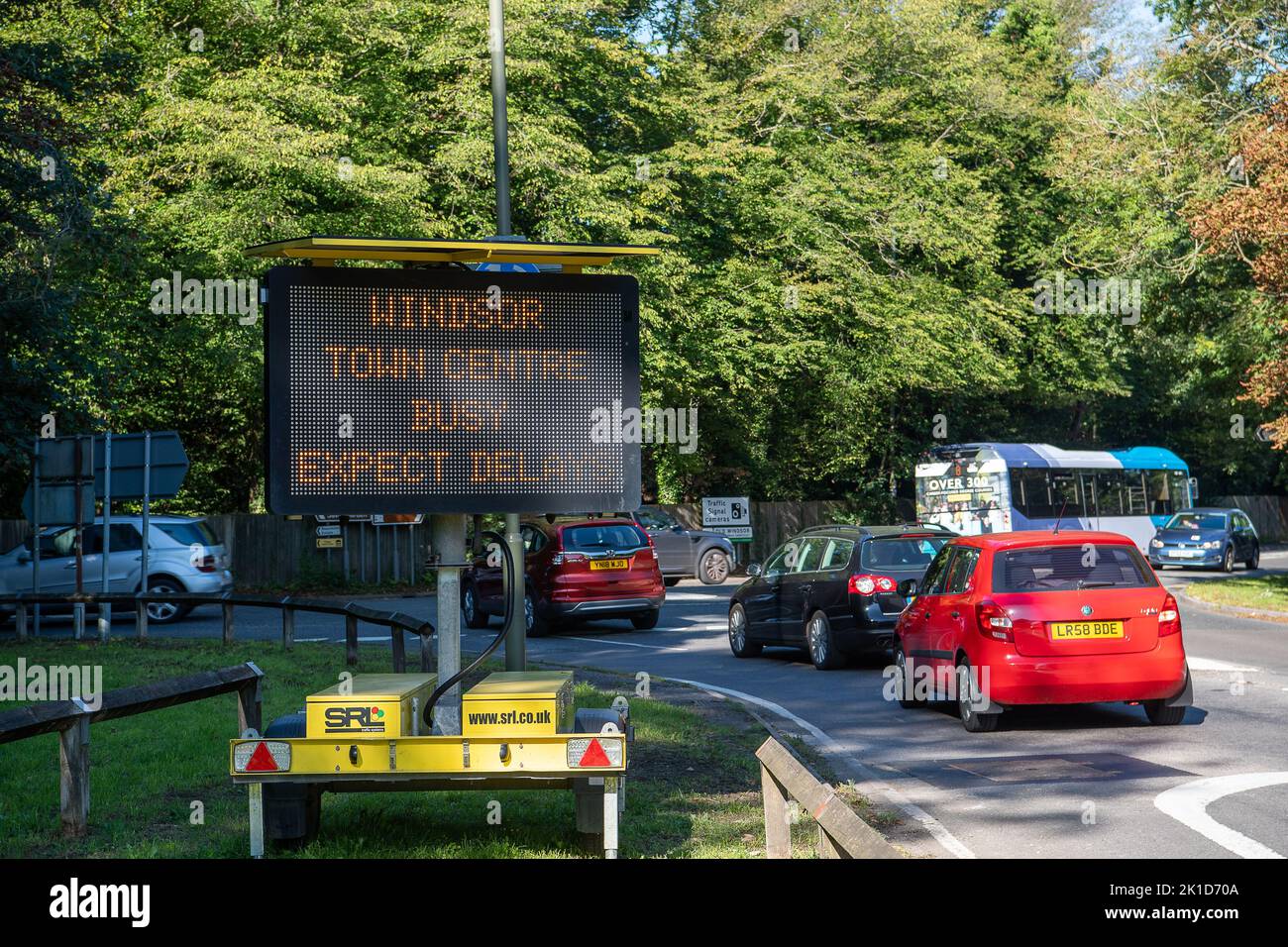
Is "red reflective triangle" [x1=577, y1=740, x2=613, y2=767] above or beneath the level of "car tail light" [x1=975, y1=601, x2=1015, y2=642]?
beneath

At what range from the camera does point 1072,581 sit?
11.7 metres

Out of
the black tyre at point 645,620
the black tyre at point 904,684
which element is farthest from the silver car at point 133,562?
the black tyre at point 904,684

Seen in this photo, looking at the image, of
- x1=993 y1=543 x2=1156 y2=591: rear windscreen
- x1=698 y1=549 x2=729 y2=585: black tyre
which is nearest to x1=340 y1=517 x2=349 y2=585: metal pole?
x1=698 y1=549 x2=729 y2=585: black tyre

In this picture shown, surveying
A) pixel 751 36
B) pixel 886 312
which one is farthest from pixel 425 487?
pixel 751 36

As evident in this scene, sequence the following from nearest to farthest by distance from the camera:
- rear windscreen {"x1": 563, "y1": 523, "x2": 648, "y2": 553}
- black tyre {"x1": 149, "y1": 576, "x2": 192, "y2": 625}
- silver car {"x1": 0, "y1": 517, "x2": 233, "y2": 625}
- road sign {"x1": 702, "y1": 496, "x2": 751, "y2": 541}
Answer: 1. rear windscreen {"x1": 563, "y1": 523, "x2": 648, "y2": 553}
2. black tyre {"x1": 149, "y1": 576, "x2": 192, "y2": 625}
3. silver car {"x1": 0, "y1": 517, "x2": 233, "y2": 625}
4. road sign {"x1": 702, "y1": 496, "x2": 751, "y2": 541}

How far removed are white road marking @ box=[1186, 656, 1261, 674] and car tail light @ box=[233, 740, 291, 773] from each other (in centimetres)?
1203

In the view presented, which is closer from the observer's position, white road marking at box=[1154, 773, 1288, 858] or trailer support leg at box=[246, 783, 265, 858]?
trailer support leg at box=[246, 783, 265, 858]

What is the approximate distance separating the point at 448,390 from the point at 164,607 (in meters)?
19.3

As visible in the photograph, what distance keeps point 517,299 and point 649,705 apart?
652cm

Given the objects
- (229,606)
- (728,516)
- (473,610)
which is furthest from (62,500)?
(728,516)

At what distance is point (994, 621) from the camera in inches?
454

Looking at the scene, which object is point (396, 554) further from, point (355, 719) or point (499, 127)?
point (355, 719)

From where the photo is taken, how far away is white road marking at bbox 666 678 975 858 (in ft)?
25.3

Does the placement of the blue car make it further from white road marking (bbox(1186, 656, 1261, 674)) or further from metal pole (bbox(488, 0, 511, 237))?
metal pole (bbox(488, 0, 511, 237))
